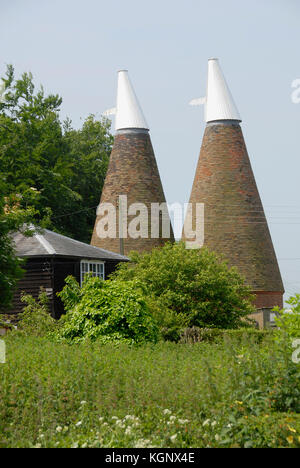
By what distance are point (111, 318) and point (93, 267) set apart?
463 inches

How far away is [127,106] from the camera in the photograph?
34.5 meters

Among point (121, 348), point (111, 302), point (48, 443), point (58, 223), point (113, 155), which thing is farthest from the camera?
point (58, 223)

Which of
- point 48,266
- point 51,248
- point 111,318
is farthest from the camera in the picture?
point 48,266

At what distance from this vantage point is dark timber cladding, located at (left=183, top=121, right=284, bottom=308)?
3188cm

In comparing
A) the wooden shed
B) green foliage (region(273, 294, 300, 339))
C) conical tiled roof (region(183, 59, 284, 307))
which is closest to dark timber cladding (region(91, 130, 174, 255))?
conical tiled roof (region(183, 59, 284, 307))

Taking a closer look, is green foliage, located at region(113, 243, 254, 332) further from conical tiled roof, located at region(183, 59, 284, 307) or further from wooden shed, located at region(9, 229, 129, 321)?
conical tiled roof, located at region(183, 59, 284, 307)

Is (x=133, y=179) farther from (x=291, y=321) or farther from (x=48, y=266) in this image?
(x=291, y=321)

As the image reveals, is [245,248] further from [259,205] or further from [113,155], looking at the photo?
[113,155]

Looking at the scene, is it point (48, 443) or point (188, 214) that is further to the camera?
point (188, 214)

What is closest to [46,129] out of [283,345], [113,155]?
[113,155]

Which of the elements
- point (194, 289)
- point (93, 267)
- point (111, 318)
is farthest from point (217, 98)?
point (111, 318)
